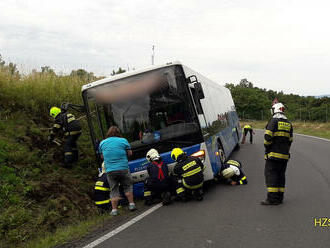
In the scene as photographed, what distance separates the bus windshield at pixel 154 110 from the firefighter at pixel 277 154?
1.44 m

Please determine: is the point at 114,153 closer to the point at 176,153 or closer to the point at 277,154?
the point at 176,153

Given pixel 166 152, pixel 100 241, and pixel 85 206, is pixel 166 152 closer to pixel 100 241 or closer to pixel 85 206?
pixel 85 206

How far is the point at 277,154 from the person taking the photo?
563cm

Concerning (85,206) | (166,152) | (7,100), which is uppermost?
(7,100)

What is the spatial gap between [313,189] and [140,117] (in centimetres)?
399

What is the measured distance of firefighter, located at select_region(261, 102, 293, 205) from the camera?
18.4 ft

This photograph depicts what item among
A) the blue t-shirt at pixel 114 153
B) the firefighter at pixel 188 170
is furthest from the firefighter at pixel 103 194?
the firefighter at pixel 188 170

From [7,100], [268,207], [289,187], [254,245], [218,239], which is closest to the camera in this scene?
[254,245]

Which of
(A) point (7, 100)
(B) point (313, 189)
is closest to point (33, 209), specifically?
(A) point (7, 100)

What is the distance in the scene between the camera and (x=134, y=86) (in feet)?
21.7

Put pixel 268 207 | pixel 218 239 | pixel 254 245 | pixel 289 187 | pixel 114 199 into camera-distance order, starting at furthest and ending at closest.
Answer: pixel 289 187 → pixel 114 199 → pixel 268 207 → pixel 218 239 → pixel 254 245

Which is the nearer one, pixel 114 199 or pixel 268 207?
pixel 268 207

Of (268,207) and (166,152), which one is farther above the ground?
(166,152)

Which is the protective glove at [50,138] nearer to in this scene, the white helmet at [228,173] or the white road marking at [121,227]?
the white road marking at [121,227]
